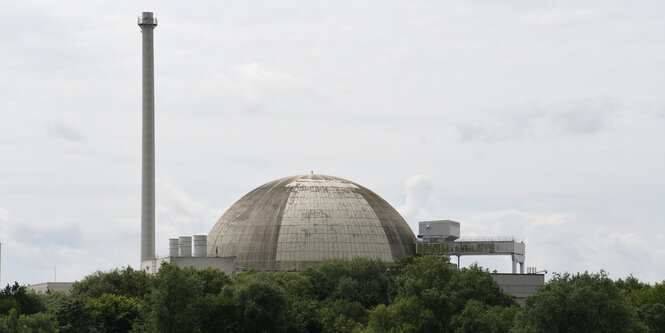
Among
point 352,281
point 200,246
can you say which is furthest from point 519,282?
point 200,246

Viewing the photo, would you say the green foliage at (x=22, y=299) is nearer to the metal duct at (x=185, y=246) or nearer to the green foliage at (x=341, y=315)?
the green foliage at (x=341, y=315)

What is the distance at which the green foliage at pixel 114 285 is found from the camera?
389ft

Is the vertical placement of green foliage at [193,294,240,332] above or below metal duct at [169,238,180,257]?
below

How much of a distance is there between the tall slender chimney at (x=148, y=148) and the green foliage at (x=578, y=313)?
72468 mm

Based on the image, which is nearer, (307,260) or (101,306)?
(101,306)

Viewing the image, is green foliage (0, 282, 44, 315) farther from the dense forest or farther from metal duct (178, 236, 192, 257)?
metal duct (178, 236, 192, 257)

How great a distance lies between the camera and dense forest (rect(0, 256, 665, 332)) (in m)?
85.1

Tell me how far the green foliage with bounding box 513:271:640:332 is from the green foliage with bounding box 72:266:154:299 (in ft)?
153

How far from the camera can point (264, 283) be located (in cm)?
10406

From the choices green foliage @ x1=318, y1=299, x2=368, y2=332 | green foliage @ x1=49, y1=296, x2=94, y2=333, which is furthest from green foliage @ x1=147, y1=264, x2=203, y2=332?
green foliage @ x1=318, y1=299, x2=368, y2=332

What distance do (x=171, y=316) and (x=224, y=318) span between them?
6531 mm

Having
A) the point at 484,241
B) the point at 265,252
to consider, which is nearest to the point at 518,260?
the point at 484,241

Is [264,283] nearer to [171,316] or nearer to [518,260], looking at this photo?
[171,316]

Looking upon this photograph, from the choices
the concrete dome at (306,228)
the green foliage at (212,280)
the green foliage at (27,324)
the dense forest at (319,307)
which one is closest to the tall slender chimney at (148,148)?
the concrete dome at (306,228)
